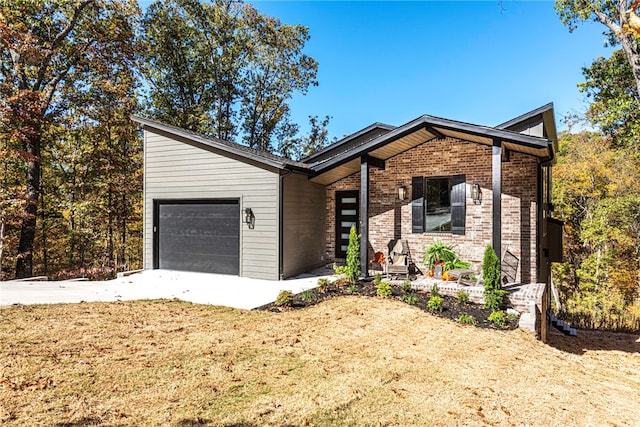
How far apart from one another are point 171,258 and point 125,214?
23.8ft

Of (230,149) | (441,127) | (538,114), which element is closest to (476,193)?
(441,127)

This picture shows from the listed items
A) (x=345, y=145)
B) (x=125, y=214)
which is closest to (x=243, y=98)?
(x=125, y=214)

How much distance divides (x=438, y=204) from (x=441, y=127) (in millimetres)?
2449

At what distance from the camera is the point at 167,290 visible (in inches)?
331

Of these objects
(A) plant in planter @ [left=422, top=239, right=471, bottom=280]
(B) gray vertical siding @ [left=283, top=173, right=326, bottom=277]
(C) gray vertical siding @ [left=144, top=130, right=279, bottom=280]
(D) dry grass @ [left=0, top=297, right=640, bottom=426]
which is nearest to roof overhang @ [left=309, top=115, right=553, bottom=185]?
(B) gray vertical siding @ [left=283, top=173, right=326, bottom=277]

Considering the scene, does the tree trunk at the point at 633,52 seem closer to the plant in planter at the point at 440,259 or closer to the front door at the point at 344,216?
the plant in planter at the point at 440,259

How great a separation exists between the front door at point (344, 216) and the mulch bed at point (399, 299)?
2.96 m

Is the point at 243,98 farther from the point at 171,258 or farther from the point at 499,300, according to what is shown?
the point at 499,300

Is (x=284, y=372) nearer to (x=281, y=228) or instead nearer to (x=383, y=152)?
(x=281, y=228)

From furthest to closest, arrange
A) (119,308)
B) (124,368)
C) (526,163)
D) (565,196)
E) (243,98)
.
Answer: (243,98)
(565,196)
(526,163)
(119,308)
(124,368)

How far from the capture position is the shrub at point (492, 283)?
22.7ft

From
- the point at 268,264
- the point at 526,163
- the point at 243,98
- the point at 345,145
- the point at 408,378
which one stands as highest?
the point at 243,98

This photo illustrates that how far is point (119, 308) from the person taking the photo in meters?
6.66

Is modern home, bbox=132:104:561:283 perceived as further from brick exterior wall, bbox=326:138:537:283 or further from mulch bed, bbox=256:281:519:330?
mulch bed, bbox=256:281:519:330
